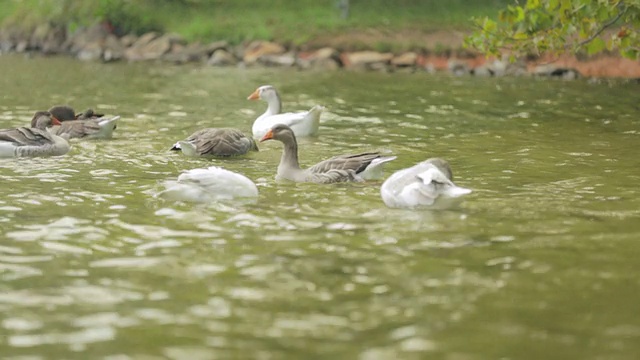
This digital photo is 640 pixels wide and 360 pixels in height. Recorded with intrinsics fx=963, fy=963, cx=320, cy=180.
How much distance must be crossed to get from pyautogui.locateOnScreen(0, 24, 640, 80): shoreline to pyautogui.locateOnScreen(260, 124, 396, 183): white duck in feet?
70.7

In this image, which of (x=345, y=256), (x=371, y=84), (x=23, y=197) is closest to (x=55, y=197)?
(x=23, y=197)

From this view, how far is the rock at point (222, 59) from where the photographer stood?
132 feet

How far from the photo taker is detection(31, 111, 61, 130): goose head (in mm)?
17281

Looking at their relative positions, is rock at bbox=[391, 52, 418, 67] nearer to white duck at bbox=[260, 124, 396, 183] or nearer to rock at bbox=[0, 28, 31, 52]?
rock at bbox=[0, 28, 31, 52]

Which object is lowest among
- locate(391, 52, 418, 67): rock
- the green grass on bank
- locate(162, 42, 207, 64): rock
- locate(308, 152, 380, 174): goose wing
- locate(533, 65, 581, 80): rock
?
locate(533, 65, 581, 80): rock

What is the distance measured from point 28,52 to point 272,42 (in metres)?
12.3

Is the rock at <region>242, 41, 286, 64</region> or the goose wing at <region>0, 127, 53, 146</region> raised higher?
the goose wing at <region>0, 127, 53, 146</region>

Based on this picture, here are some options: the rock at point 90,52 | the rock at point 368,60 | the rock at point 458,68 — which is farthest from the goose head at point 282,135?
the rock at point 90,52

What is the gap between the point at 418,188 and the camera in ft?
36.1

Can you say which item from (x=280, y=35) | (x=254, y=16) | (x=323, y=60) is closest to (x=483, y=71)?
(x=323, y=60)

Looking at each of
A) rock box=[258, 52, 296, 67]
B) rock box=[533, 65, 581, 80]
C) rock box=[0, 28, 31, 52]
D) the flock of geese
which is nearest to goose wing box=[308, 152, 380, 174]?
the flock of geese

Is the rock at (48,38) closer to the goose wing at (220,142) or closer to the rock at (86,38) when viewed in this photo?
the rock at (86,38)

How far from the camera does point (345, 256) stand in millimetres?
Result: 9164

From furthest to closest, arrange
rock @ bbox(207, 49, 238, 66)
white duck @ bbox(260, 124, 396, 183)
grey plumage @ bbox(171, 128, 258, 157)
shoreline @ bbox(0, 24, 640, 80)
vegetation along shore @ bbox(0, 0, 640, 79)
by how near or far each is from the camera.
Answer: rock @ bbox(207, 49, 238, 66) → vegetation along shore @ bbox(0, 0, 640, 79) → shoreline @ bbox(0, 24, 640, 80) → grey plumage @ bbox(171, 128, 258, 157) → white duck @ bbox(260, 124, 396, 183)
